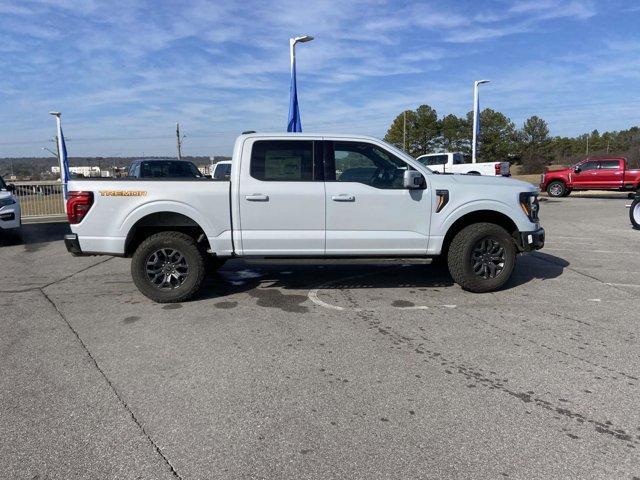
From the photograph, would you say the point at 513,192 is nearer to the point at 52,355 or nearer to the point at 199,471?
the point at 199,471

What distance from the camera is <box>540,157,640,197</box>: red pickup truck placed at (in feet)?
70.4

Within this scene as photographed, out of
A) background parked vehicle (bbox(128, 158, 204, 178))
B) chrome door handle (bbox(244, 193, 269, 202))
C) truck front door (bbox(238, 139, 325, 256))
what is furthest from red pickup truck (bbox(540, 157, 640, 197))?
chrome door handle (bbox(244, 193, 269, 202))

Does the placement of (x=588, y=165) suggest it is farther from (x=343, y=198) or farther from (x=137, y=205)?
(x=137, y=205)

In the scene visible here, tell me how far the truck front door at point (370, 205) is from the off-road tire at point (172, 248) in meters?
1.61

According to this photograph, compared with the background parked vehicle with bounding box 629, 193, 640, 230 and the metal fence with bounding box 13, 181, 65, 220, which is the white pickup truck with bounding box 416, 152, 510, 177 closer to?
the background parked vehicle with bounding box 629, 193, 640, 230

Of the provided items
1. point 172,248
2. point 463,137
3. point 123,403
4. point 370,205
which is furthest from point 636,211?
point 463,137

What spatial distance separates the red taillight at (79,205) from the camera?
18.8 ft

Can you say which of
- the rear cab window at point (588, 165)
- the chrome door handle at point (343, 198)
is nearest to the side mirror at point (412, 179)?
the chrome door handle at point (343, 198)

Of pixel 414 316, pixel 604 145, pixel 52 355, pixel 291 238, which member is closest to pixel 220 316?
pixel 291 238

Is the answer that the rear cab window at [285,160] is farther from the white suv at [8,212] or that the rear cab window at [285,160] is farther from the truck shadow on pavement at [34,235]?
the white suv at [8,212]

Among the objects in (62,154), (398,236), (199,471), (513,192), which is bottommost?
(199,471)

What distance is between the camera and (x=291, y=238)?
5.93 metres

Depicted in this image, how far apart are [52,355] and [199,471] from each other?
7.90ft

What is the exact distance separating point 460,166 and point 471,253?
20394 millimetres
